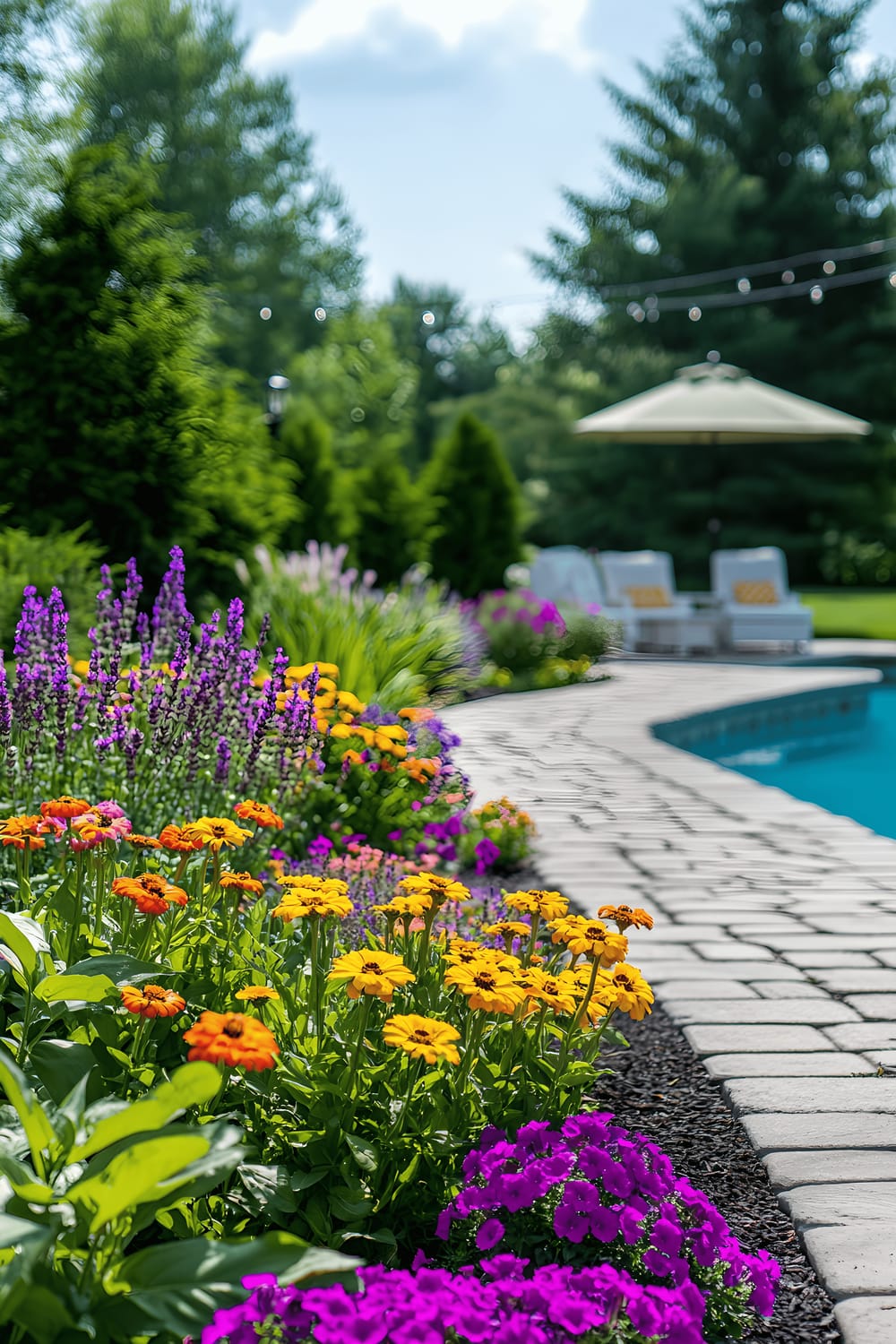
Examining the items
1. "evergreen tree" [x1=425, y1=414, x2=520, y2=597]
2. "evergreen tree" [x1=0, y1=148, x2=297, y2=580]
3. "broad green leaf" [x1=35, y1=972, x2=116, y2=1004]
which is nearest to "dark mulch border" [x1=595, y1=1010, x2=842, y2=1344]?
"broad green leaf" [x1=35, y1=972, x2=116, y2=1004]

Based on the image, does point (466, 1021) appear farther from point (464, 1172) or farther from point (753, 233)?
point (753, 233)

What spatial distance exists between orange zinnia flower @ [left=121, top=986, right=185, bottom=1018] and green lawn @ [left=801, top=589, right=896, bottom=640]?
15278 mm

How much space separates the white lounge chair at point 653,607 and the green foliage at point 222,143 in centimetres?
1912

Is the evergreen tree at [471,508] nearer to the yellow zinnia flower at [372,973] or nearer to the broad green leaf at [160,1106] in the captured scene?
the yellow zinnia flower at [372,973]

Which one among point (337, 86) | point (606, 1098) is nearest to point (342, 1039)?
point (606, 1098)

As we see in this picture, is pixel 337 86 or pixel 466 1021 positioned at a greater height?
pixel 337 86

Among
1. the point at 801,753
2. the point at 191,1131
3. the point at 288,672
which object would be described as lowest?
the point at 801,753

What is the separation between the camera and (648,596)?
44.3 ft

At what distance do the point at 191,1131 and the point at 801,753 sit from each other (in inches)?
308

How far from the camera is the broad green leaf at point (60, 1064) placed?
168cm

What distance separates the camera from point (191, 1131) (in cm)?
130

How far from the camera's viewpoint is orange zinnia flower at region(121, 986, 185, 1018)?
159 cm

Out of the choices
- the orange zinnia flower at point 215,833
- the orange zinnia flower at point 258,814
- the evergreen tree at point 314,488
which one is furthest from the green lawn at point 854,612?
the orange zinnia flower at point 215,833

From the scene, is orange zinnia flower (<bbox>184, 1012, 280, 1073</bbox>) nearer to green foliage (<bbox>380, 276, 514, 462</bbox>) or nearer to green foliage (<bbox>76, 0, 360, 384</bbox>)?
green foliage (<bbox>76, 0, 360, 384</bbox>)
